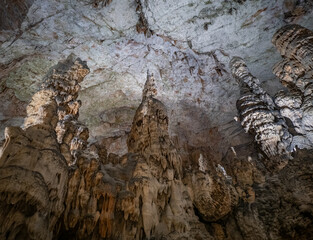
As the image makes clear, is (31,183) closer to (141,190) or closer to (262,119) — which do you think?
(141,190)

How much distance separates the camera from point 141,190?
13.8 feet

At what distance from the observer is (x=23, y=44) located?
690cm

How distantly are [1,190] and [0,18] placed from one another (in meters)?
4.37

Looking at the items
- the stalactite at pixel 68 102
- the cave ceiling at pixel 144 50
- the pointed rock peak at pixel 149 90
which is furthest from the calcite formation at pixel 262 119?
the stalactite at pixel 68 102

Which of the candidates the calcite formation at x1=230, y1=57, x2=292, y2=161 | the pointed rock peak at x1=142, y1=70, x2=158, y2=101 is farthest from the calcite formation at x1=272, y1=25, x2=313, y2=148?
the pointed rock peak at x1=142, y1=70, x2=158, y2=101

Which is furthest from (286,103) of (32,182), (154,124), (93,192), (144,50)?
(32,182)

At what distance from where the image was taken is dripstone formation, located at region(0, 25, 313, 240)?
3.04 metres

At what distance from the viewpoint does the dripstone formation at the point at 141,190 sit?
9.98 feet

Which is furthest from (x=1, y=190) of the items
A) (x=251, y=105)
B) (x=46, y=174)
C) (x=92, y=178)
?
(x=251, y=105)

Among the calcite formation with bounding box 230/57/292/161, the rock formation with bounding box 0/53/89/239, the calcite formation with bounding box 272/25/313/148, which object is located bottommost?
the calcite formation with bounding box 230/57/292/161

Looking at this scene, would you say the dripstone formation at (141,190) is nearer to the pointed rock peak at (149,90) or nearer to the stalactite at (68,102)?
the stalactite at (68,102)

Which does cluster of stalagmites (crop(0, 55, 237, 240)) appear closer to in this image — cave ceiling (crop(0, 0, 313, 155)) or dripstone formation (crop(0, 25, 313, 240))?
dripstone formation (crop(0, 25, 313, 240))

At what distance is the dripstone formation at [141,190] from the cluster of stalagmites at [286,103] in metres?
0.06

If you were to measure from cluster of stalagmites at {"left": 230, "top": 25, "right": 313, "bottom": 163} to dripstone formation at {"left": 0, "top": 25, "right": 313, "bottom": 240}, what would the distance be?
0.06 metres
